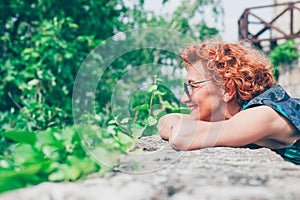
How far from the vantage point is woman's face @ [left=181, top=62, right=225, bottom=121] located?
80.4 inches

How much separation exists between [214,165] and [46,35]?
375cm

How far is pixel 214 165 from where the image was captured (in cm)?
126

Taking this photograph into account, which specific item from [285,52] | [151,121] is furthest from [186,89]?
[285,52]

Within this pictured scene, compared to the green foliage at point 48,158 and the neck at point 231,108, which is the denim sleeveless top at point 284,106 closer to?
the neck at point 231,108

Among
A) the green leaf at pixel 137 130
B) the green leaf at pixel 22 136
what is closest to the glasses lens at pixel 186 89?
the green leaf at pixel 137 130

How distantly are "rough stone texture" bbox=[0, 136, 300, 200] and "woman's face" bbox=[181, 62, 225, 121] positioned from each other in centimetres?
79

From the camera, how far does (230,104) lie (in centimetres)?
223

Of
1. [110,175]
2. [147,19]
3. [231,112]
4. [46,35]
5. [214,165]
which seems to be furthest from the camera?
A: [147,19]

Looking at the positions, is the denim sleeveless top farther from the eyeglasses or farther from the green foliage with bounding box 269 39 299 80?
the green foliage with bounding box 269 39 299 80

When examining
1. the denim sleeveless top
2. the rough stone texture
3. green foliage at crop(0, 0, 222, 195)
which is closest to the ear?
the denim sleeveless top

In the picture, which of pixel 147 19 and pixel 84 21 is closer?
pixel 84 21

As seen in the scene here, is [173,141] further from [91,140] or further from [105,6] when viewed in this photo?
[105,6]

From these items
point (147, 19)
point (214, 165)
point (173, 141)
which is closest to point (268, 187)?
point (214, 165)

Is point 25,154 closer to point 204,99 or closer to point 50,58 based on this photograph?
point 204,99
